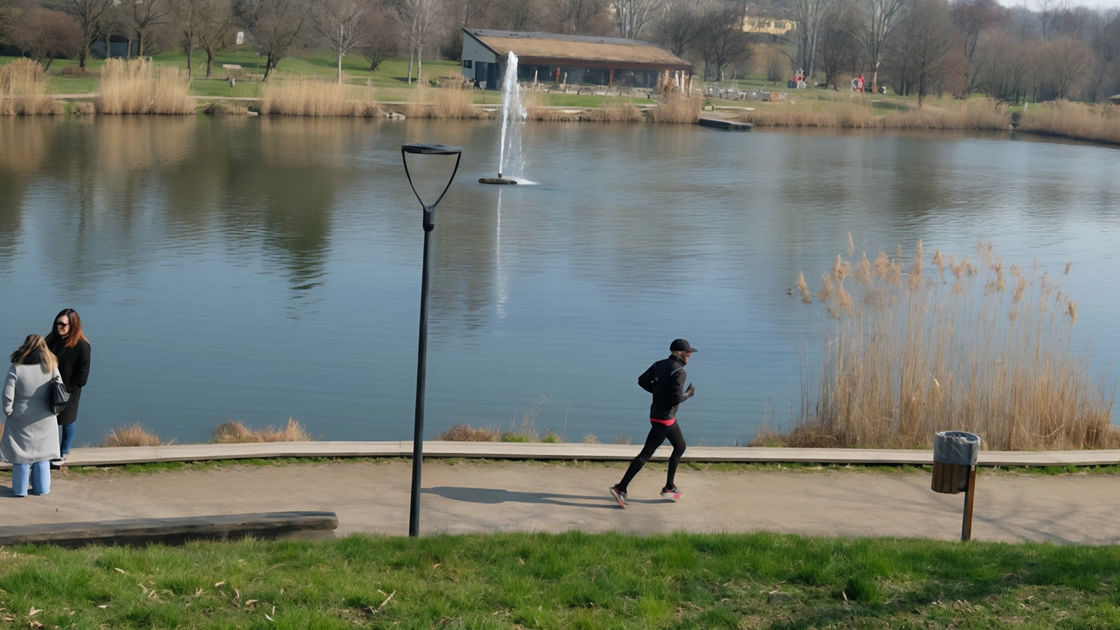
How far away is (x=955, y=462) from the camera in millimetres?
8617

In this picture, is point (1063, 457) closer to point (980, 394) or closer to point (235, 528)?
point (980, 394)

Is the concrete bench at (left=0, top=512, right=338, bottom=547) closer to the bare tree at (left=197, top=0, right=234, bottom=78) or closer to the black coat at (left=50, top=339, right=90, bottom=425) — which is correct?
the black coat at (left=50, top=339, right=90, bottom=425)

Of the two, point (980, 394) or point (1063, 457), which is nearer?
point (1063, 457)

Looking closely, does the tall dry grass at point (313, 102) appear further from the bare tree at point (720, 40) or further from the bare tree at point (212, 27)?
the bare tree at point (720, 40)

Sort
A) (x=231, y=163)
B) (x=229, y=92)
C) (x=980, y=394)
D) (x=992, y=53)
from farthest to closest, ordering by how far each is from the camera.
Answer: (x=992, y=53), (x=229, y=92), (x=231, y=163), (x=980, y=394)

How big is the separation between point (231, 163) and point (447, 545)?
32035mm

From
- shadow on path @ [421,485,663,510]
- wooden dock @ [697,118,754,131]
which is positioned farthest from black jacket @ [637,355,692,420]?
wooden dock @ [697,118,754,131]

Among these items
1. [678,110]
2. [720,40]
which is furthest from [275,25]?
[720,40]

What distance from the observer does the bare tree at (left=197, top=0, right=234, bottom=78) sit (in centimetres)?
7344

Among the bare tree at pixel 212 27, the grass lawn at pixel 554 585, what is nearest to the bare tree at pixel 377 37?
the bare tree at pixel 212 27

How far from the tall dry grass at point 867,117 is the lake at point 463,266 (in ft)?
72.5

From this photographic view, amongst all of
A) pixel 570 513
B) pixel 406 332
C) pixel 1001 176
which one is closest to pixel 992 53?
pixel 1001 176

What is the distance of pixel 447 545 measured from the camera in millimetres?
7805

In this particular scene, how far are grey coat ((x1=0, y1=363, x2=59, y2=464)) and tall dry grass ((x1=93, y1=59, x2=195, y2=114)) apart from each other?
46.0 metres
